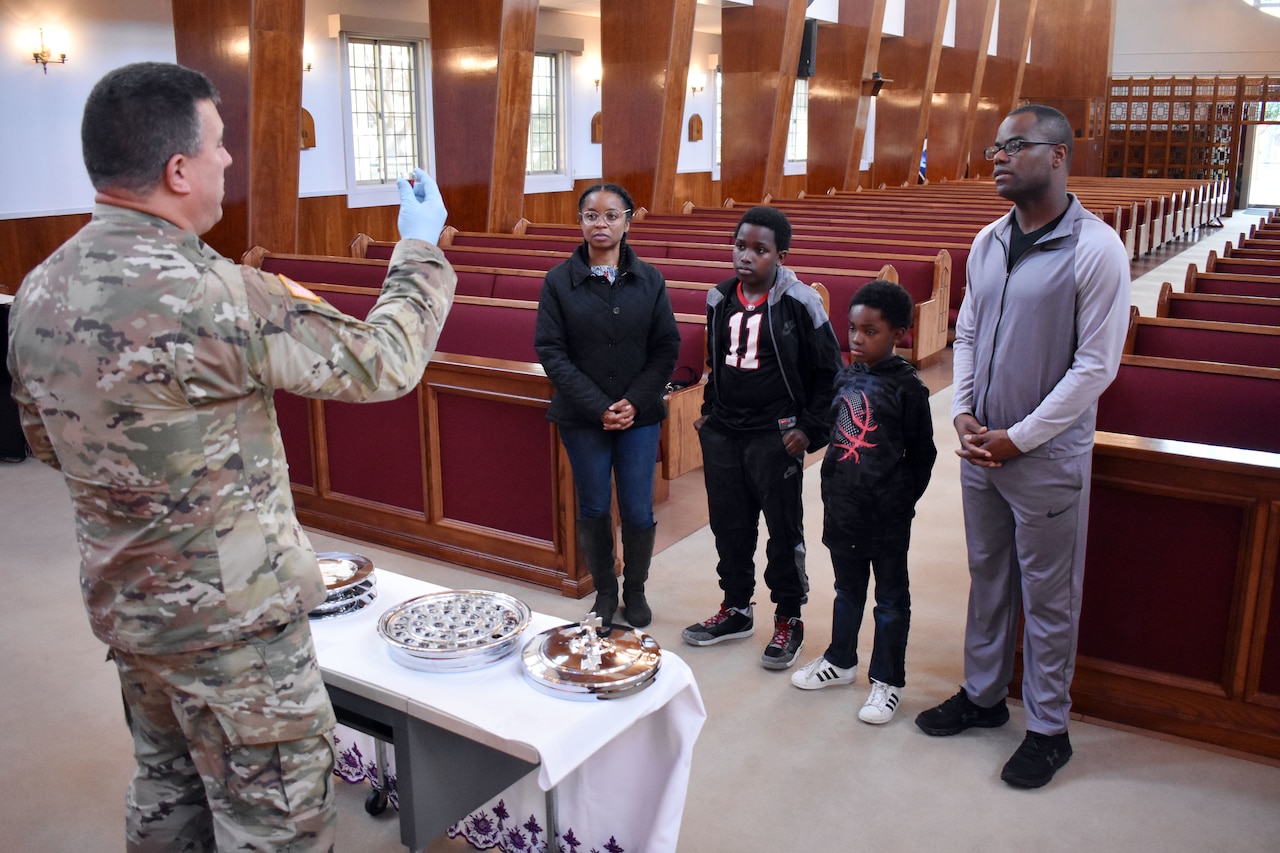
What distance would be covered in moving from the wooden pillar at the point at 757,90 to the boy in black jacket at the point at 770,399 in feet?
31.3

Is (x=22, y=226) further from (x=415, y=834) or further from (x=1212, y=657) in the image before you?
(x=1212, y=657)

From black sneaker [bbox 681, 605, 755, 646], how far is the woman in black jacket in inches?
17.7

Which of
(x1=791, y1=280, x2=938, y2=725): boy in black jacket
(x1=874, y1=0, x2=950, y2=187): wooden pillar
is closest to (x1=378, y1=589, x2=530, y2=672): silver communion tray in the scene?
(x1=791, y1=280, x2=938, y2=725): boy in black jacket

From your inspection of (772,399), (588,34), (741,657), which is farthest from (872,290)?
(588,34)

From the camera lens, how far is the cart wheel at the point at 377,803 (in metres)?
2.63

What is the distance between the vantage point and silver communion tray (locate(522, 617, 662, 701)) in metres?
1.86

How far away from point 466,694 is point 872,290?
5.19ft

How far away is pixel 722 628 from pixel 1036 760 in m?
1.08

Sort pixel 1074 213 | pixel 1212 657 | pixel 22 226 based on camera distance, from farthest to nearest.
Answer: pixel 22 226 → pixel 1212 657 → pixel 1074 213

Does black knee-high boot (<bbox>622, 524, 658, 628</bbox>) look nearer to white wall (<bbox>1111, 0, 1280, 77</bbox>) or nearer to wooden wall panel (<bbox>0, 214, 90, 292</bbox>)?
wooden wall panel (<bbox>0, 214, 90, 292</bbox>)

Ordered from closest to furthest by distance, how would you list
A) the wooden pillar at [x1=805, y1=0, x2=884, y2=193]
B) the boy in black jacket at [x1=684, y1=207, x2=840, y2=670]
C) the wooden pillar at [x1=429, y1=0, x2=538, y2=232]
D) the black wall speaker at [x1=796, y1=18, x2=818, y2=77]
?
the boy in black jacket at [x1=684, y1=207, x2=840, y2=670], the wooden pillar at [x1=429, y1=0, x2=538, y2=232], the black wall speaker at [x1=796, y1=18, x2=818, y2=77], the wooden pillar at [x1=805, y1=0, x2=884, y2=193]

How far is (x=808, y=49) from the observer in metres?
13.8

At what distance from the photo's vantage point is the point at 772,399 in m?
3.20

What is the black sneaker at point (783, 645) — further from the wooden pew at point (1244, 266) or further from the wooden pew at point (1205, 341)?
the wooden pew at point (1244, 266)
